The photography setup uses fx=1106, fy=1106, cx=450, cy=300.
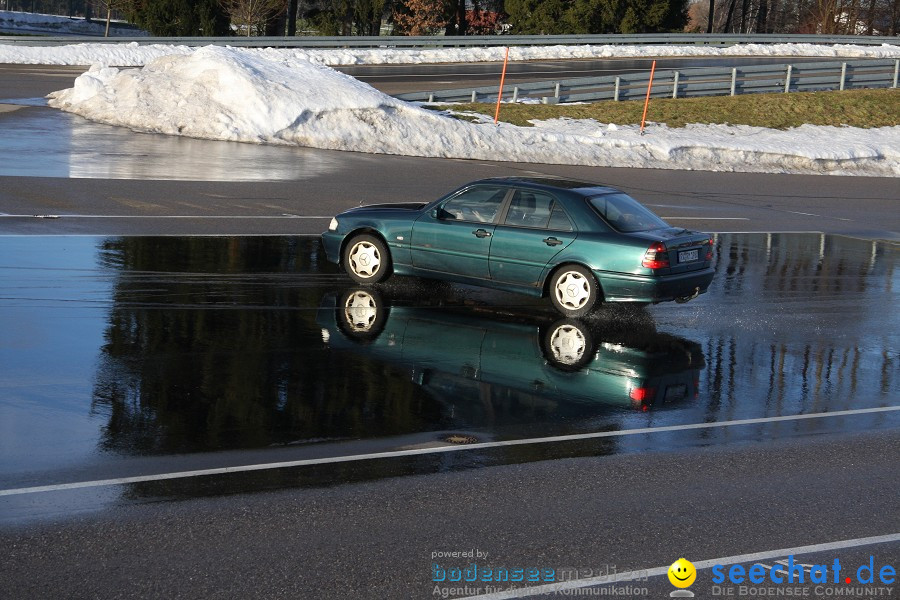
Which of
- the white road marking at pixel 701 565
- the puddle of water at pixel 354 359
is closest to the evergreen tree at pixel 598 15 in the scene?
the puddle of water at pixel 354 359

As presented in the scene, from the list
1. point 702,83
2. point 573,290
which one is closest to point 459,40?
point 702,83

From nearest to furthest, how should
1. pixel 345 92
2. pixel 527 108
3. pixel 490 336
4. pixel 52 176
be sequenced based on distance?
1. pixel 490 336
2. pixel 52 176
3. pixel 345 92
4. pixel 527 108

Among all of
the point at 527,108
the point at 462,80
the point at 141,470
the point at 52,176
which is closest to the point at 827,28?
the point at 462,80

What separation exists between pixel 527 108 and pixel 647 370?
78.9 feet

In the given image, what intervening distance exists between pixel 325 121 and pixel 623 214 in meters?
16.7

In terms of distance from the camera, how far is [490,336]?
35.9 ft

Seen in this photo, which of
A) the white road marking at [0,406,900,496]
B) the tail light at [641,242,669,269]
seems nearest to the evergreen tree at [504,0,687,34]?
the tail light at [641,242,669,269]

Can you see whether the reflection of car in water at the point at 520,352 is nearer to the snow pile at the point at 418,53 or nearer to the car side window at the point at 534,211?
the car side window at the point at 534,211

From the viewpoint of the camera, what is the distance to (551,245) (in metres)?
11.8

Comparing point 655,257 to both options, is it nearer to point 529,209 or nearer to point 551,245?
point 551,245

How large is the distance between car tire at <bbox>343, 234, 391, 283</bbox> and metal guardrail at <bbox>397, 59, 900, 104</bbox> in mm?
20358

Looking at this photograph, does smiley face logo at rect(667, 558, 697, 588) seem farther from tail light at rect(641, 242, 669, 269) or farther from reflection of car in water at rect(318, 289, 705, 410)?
tail light at rect(641, 242, 669, 269)

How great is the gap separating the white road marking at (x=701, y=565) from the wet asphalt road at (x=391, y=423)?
0.25 ft

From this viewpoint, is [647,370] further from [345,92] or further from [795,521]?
[345,92]
